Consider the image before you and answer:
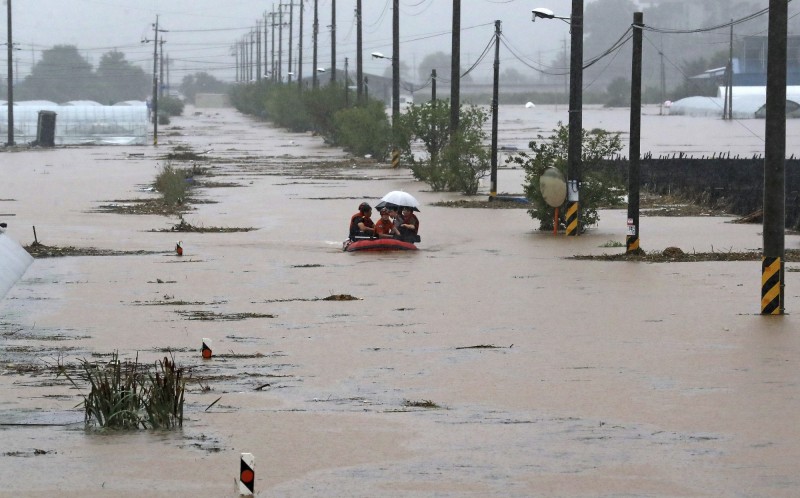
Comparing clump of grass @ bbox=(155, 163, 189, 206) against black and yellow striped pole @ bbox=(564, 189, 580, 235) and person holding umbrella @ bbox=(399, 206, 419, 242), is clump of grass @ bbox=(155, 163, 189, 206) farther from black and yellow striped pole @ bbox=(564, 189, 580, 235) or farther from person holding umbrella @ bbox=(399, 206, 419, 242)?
black and yellow striped pole @ bbox=(564, 189, 580, 235)

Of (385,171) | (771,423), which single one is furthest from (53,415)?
(385,171)

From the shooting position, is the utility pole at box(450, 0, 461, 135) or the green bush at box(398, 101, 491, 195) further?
the utility pole at box(450, 0, 461, 135)

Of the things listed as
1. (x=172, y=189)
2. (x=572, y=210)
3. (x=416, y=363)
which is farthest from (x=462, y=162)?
(x=416, y=363)

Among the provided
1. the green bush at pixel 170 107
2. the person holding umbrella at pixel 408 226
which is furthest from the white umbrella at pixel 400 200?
the green bush at pixel 170 107

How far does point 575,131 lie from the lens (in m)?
28.4

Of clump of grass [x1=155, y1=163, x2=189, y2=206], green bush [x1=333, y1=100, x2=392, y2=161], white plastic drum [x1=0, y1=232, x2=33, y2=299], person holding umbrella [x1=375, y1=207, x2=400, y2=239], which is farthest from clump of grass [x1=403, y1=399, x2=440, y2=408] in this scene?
green bush [x1=333, y1=100, x2=392, y2=161]

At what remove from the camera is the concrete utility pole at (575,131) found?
92.9 feet

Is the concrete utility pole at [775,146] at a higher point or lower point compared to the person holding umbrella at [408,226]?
higher

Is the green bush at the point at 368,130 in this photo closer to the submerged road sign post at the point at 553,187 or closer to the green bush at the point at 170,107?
the submerged road sign post at the point at 553,187

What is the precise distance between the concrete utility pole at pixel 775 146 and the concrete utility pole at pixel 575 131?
11.3 meters

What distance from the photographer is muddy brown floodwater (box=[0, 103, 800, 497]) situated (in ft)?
32.1

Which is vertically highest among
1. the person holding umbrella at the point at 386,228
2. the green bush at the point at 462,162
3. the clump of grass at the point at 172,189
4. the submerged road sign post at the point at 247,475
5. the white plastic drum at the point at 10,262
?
the green bush at the point at 462,162

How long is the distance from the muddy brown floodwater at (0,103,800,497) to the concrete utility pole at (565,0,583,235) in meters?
0.53

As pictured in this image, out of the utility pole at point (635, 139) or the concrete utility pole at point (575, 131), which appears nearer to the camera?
the utility pole at point (635, 139)
